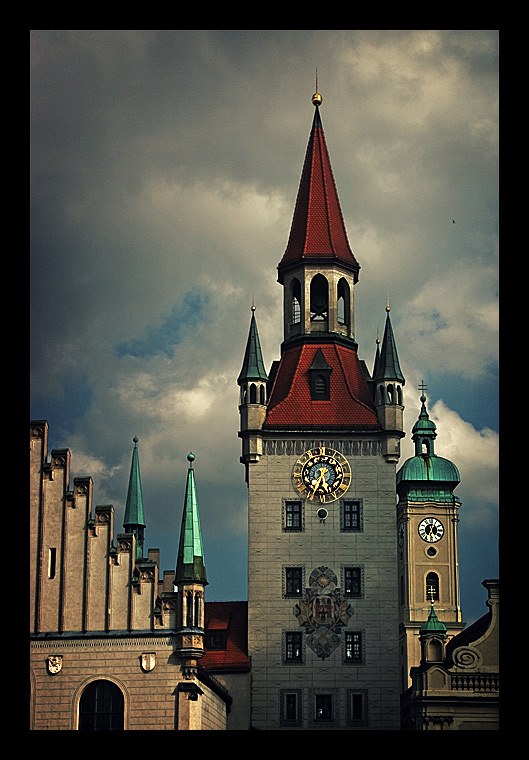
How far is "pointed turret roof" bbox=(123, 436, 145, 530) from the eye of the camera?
2972 inches

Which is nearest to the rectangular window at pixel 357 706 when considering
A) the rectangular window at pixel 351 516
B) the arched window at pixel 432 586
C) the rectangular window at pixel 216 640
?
the rectangular window at pixel 216 640

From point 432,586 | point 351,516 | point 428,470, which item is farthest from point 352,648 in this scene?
point 428,470

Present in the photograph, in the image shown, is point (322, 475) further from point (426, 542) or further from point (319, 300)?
point (426, 542)

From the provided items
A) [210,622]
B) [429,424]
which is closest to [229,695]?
[210,622]

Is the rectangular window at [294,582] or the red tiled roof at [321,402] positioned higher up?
the red tiled roof at [321,402]

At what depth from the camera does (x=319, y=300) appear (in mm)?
73500

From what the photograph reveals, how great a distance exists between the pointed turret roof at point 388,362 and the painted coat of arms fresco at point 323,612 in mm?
9857

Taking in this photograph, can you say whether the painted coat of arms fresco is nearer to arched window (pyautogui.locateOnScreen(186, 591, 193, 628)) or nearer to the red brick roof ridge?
the red brick roof ridge

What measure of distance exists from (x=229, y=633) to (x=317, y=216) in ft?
71.8

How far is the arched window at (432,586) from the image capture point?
92.5 m

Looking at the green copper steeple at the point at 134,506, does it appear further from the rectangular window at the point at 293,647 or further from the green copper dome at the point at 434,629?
the green copper dome at the point at 434,629

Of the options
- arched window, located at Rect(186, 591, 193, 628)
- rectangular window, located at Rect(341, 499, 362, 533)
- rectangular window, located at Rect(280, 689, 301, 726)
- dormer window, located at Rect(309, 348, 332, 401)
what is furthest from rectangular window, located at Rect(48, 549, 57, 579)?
dormer window, located at Rect(309, 348, 332, 401)

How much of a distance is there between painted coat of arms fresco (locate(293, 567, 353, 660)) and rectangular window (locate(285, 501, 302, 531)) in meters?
2.27
